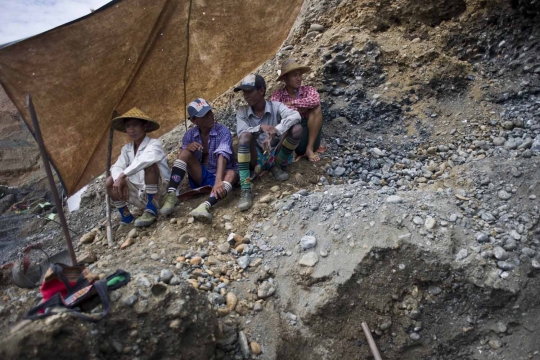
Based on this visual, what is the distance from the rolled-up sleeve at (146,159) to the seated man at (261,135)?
72cm

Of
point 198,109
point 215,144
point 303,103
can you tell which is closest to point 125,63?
point 198,109

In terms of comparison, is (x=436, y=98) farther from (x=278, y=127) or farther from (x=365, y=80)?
(x=278, y=127)

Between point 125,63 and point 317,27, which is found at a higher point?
point 125,63

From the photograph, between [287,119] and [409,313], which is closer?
[409,313]

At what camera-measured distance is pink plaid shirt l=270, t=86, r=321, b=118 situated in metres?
3.84

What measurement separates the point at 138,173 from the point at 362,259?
2.11 metres

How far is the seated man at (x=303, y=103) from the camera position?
3848 millimetres

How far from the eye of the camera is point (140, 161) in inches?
130

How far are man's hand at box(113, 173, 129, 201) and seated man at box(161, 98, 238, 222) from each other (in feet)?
1.12

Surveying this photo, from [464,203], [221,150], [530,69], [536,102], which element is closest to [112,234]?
[221,150]

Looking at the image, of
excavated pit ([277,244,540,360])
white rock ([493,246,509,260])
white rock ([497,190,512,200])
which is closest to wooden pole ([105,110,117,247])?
excavated pit ([277,244,540,360])

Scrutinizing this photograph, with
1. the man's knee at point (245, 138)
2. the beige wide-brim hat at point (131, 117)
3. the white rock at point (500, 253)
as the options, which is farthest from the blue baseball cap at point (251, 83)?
the white rock at point (500, 253)

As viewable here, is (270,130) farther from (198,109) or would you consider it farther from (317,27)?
(317,27)

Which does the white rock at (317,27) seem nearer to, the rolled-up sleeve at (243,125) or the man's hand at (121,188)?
the rolled-up sleeve at (243,125)
